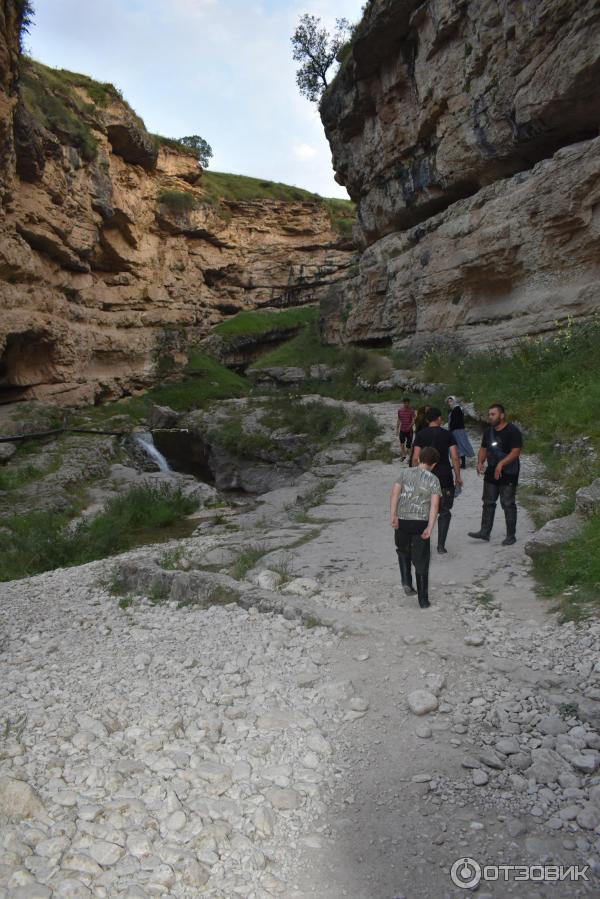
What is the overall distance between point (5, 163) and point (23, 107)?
481 cm

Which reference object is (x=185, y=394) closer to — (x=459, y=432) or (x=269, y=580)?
(x=459, y=432)

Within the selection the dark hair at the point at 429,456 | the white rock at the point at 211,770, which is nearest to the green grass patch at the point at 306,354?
the dark hair at the point at 429,456

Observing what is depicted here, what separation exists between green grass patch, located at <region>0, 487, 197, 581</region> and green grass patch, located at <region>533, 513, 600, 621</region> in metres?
8.31

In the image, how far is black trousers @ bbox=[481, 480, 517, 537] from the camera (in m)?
6.93

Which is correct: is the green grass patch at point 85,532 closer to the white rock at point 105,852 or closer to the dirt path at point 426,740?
the dirt path at point 426,740

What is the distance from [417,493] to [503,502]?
2113mm

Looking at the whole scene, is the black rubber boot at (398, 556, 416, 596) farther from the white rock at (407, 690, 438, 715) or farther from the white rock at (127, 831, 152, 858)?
the white rock at (127, 831, 152, 858)

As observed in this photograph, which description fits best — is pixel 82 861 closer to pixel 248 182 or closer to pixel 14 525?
pixel 14 525

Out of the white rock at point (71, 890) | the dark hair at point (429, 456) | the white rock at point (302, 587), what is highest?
the dark hair at point (429, 456)

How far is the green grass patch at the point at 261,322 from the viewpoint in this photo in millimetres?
39750

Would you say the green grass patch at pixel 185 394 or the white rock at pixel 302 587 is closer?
the white rock at pixel 302 587

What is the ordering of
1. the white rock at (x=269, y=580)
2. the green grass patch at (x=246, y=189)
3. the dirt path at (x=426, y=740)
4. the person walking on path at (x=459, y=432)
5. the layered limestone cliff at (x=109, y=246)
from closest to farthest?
the dirt path at (x=426, y=740) → the white rock at (x=269, y=580) → the person walking on path at (x=459, y=432) → the layered limestone cliff at (x=109, y=246) → the green grass patch at (x=246, y=189)

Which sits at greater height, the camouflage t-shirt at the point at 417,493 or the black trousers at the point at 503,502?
the camouflage t-shirt at the point at 417,493

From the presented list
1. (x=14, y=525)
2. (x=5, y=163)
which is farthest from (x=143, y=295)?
(x=14, y=525)
